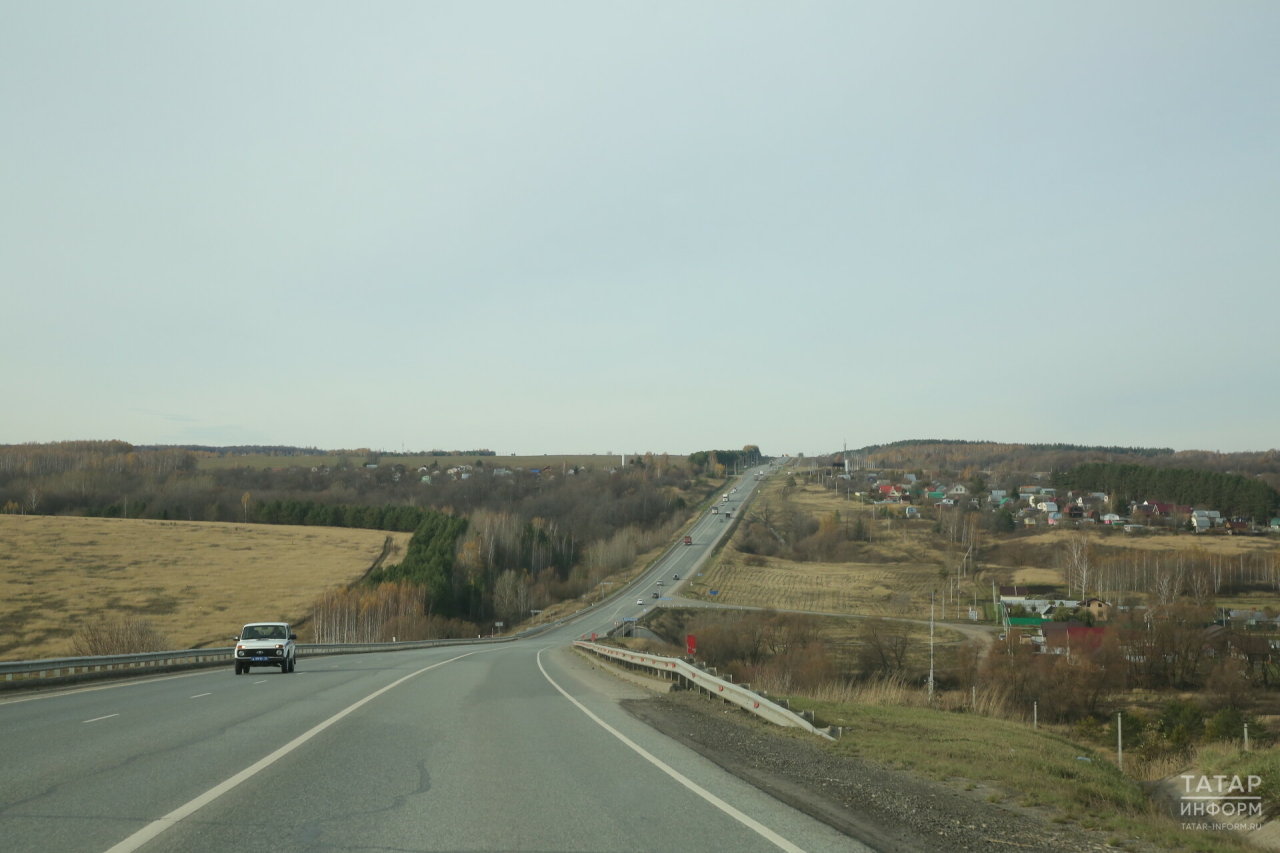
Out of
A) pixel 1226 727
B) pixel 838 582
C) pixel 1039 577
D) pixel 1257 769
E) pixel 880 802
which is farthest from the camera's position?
pixel 838 582

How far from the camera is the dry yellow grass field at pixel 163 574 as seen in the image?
70250 millimetres

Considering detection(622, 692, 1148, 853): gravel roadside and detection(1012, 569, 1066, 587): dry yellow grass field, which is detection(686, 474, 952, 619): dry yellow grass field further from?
detection(622, 692, 1148, 853): gravel roadside

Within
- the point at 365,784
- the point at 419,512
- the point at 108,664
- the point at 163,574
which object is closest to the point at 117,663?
the point at 108,664

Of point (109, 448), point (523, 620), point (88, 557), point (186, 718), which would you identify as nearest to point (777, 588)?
point (523, 620)

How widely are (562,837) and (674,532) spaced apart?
15631 cm

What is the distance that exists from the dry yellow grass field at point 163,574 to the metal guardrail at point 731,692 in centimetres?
5084

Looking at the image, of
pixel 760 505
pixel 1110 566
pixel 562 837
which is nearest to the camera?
pixel 562 837

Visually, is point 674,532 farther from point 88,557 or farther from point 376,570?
point 88,557

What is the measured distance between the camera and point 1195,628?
193 feet

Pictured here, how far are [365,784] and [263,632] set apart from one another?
80.5 feet

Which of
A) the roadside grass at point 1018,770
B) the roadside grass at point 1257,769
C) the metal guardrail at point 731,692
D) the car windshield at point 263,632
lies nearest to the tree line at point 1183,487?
the metal guardrail at point 731,692

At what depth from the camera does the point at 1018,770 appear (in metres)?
9.70

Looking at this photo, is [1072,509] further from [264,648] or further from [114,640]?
[114,640]

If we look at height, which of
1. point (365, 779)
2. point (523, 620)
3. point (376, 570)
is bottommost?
point (523, 620)
